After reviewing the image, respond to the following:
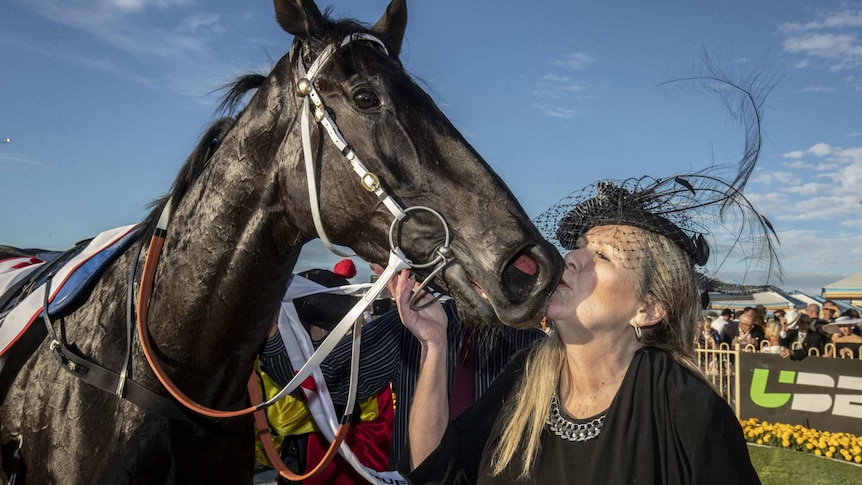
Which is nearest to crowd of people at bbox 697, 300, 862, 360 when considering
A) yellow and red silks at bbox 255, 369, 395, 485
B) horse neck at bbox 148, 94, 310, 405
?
yellow and red silks at bbox 255, 369, 395, 485

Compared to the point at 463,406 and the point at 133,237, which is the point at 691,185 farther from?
the point at 133,237

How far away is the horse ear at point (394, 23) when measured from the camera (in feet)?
9.08

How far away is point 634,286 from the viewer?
→ 2318 mm

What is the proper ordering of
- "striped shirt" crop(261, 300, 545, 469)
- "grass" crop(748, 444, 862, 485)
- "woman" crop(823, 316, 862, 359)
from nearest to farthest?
"striped shirt" crop(261, 300, 545, 469), "grass" crop(748, 444, 862, 485), "woman" crop(823, 316, 862, 359)

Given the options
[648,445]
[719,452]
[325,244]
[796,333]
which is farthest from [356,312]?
[796,333]

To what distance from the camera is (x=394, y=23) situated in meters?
2.81

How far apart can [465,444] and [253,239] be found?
116cm

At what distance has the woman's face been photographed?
2305 millimetres

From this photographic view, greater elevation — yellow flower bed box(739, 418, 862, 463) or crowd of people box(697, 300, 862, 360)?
crowd of people box(697, 300, 862, 360)

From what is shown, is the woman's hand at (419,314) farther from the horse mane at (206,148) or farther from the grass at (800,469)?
the grass at (800,469)

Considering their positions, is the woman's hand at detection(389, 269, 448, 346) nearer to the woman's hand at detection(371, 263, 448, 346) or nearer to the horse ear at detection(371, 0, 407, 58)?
the woman's hand at detection(371, 263, 448, 346)

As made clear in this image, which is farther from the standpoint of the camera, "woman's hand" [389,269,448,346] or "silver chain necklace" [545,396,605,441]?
"woman's hand" [389,269,448,346]

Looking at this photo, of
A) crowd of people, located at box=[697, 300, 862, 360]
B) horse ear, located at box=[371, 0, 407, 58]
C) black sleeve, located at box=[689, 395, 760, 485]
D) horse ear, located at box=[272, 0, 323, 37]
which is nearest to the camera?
black sleeve, located at box=[689, 395, 760, 485]

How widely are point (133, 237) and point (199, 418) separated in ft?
3.01
